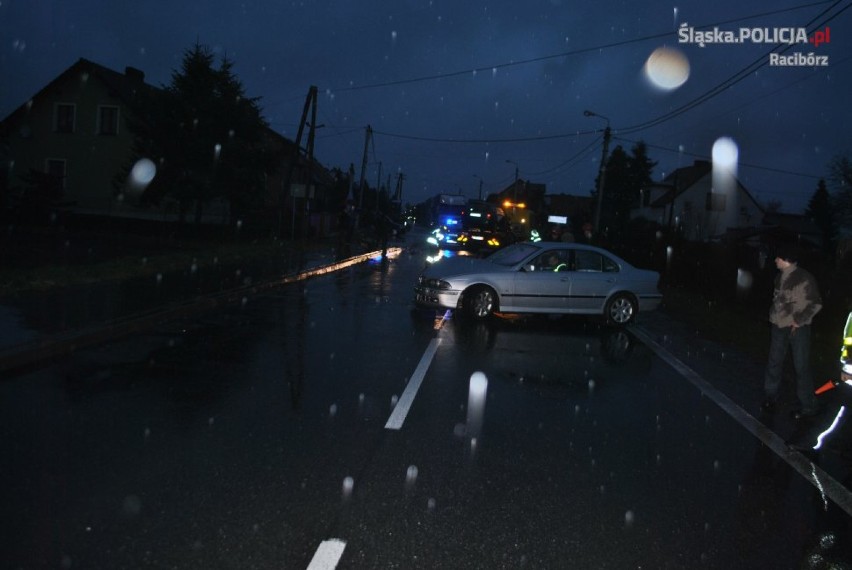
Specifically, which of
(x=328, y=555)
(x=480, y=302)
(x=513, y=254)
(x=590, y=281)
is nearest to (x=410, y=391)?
(x=328, y=555)

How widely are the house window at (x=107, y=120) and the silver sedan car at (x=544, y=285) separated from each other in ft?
97.4

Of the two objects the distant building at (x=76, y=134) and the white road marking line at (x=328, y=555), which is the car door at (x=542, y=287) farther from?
the distant building at (x=76, y=134)

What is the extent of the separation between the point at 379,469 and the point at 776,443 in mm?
3631

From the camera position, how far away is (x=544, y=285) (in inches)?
493

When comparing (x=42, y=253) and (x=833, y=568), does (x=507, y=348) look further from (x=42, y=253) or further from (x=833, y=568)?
(x=42, y=253)

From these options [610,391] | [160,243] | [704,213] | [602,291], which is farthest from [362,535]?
[704,213]

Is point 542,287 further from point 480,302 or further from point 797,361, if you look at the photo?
point 797,361

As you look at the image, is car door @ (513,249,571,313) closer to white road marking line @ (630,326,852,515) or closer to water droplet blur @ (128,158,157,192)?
white road marking line @ (630,326,852,515)

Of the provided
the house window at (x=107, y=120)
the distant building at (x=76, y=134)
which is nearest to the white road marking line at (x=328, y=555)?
the distant building at (x=76, y=134)

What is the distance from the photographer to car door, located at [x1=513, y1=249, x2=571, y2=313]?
12.5m

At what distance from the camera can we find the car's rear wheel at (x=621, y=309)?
13.0 meters

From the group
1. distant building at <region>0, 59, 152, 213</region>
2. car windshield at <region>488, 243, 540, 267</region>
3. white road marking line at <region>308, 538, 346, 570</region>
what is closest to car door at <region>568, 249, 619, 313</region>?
car windshield at <region>488, 243, 540, 267</region>

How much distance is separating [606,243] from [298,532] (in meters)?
29.7

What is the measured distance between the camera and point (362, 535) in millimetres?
3779
